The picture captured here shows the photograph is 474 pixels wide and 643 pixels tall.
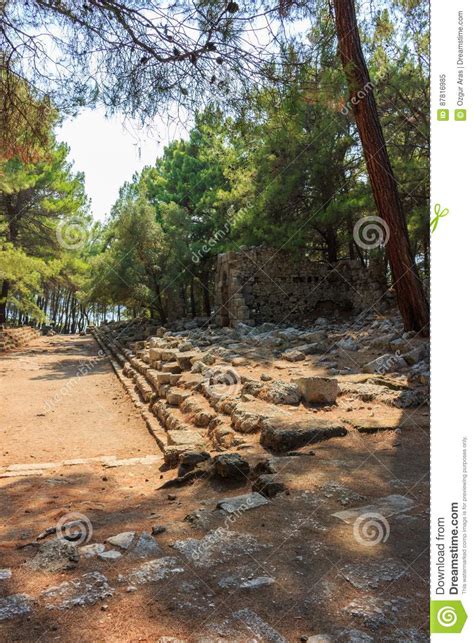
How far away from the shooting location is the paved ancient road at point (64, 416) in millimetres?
6801

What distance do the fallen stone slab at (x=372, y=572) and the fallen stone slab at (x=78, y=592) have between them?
118 centimetres

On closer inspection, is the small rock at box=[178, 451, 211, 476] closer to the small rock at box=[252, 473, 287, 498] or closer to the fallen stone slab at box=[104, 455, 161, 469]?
the small rock at box=[252, 473, 287, 498]

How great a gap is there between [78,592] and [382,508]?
198cm

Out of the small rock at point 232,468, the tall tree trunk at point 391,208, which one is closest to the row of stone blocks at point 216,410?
the small rock at point 232,468

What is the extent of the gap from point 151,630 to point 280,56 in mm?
5294

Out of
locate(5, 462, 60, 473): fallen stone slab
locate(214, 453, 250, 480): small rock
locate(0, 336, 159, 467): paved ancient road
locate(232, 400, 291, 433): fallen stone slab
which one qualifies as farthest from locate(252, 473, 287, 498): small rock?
locate(0, 336, 159, 467): paved ancient road

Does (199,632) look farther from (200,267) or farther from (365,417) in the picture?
(200,267)

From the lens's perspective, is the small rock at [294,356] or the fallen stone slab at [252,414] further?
the small rock at [294,356]

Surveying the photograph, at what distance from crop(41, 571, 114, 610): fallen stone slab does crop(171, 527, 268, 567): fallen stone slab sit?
1.64 ft

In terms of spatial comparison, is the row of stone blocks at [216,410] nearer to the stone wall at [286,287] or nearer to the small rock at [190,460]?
the small rock at [190,460]

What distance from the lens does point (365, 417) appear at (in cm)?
575
